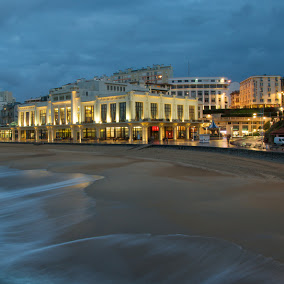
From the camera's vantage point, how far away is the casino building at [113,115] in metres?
59.0

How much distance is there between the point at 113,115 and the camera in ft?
202

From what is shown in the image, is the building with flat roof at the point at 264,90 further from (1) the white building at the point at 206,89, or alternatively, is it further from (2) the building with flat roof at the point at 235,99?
(2) the building with flat roof at the point at 235,99

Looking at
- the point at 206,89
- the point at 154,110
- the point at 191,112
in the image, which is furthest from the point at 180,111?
the point at 206,89

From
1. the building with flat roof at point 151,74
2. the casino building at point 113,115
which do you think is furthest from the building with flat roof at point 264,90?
the casino building at point 113,115

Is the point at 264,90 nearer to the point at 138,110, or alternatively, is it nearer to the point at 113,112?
the point at 138,110

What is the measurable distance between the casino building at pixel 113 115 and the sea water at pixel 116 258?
152ft

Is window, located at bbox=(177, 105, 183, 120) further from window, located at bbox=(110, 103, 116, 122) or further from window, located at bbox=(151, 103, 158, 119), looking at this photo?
window, located at bbox=(110, 103, 116, 122)

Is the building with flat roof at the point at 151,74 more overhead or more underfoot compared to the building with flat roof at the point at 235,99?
more overhead

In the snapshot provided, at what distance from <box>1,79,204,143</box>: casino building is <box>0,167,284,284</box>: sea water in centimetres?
4641

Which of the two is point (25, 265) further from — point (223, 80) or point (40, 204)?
point (223, 80)

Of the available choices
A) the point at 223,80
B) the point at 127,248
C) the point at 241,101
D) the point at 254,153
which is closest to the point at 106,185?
the point at 127,248

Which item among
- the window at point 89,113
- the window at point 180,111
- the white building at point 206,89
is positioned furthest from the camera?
the white building at point 206,89

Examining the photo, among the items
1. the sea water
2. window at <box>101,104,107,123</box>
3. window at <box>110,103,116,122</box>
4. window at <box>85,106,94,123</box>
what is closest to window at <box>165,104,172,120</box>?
window at <box>110,103,116,122</box>

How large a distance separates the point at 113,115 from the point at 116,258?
55.1 meters
